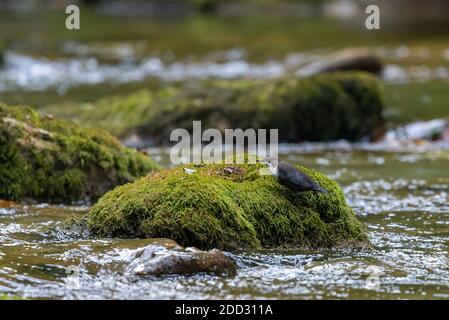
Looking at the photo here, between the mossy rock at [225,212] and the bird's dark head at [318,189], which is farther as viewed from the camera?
the bird's dark head at [318,189]

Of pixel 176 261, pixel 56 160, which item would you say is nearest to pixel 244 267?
pixel 176 261

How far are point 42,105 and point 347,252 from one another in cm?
1187

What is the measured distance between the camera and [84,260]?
22.1ft

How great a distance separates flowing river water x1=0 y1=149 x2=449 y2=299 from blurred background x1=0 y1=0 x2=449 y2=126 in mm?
8936

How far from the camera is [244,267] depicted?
22.2ft

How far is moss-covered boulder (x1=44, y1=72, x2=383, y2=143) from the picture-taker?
50.4 ft

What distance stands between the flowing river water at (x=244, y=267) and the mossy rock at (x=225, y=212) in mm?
197

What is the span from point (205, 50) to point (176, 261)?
73.5 ft

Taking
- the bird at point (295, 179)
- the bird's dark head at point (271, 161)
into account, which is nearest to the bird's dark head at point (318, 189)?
the bird at point (295, 179)

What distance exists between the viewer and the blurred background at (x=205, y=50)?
2034 centimetres

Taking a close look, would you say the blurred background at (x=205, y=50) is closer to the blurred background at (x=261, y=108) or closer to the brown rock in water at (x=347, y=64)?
the blurred background at (x=261, y=108)

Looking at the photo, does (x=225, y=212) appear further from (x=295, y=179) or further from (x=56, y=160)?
(x=56, y=160)

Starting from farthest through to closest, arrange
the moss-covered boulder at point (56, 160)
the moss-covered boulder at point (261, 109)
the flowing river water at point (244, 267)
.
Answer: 1. the moss-covered boulder at point (261, 109)
2. the moss-covered boulder at point (56, 160)
3. the flowing river water at point (244, 267)

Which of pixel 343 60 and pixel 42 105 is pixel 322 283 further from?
pixel 343 60
